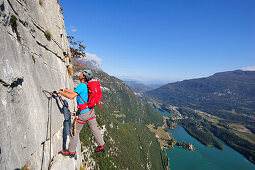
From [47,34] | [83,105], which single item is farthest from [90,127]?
[47,34]

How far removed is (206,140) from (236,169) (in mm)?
51672

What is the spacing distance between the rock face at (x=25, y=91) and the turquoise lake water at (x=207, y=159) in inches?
5224

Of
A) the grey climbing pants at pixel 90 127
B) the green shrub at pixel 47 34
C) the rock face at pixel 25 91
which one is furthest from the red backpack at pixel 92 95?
the green shrub at pixel 47 34

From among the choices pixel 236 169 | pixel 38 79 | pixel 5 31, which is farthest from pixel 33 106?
pixel 236 169

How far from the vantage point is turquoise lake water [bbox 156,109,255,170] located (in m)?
112

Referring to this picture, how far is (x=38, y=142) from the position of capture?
15.2ft

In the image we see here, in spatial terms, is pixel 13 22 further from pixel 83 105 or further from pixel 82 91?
pixel 83 105

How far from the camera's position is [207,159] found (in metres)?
124

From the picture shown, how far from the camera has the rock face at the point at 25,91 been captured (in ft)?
11.0

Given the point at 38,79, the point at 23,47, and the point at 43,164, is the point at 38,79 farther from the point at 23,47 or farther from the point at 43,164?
the point at 43,164

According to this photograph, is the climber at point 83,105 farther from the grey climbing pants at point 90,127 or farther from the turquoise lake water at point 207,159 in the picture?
the turquoise lake water at point 207,159

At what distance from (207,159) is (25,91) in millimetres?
167247

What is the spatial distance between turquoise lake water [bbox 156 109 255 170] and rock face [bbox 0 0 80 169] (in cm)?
13270

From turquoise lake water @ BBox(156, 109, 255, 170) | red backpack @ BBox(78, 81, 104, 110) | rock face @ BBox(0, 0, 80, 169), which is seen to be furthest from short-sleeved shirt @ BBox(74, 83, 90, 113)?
turquoise lake water @ BBox(156, 109, 255, 170)
